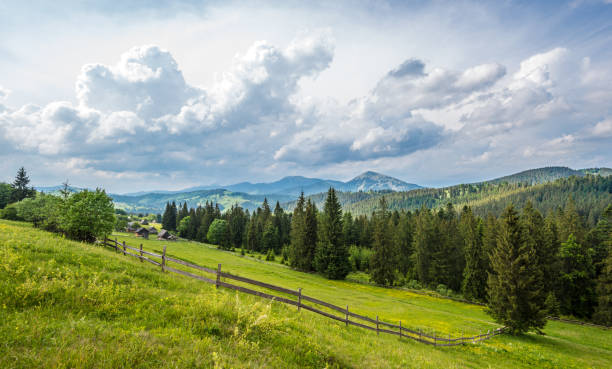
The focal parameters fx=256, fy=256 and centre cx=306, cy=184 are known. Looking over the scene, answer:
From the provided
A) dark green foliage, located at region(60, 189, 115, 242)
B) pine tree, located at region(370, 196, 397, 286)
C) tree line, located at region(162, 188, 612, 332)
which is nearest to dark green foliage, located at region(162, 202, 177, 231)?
tree line, located at region(162, 188, 612, 332)

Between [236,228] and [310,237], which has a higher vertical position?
[310,237]

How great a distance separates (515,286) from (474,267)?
28661 mm

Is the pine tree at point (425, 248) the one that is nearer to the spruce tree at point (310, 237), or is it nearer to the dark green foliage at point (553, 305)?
the dark green foliage at point (553, 305)

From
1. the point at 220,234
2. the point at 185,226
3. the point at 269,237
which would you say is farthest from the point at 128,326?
the point at 185,226

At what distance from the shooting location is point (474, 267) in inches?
2034

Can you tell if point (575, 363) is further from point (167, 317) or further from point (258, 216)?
point (258, 216)

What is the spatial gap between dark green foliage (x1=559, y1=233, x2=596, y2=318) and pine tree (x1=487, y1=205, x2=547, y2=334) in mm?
31886

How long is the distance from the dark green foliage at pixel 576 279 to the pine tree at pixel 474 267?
13225 mm

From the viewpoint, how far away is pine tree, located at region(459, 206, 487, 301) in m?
50.5

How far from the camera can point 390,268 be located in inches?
2263

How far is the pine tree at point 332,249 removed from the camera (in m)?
54.2

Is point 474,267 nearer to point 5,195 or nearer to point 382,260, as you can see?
point 382,260

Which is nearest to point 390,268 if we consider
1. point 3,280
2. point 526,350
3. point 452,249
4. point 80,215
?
point 452,249

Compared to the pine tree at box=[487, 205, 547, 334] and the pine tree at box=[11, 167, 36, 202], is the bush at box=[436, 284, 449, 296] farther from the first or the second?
the pine tree at box=[11, 167, 36, 202]
